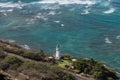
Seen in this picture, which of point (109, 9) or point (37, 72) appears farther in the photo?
point (109, 9)

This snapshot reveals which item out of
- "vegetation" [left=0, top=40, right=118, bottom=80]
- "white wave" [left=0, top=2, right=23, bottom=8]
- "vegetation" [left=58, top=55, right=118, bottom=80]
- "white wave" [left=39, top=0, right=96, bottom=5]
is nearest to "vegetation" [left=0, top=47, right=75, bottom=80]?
"vegetation" [left=0, top=40, right=118, bottom=80]

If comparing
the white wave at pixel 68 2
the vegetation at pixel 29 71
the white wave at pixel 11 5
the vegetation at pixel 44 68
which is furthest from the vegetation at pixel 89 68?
the white wave at pixel 68 2

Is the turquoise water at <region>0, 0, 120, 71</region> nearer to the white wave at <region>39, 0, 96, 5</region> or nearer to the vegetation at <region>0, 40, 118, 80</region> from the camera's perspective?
the white wave at <region>39, 0, 96, 5</region>

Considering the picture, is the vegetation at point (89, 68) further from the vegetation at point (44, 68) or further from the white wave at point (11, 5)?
the white wave at point (11, 5)

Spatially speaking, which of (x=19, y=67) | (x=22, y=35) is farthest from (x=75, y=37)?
(x=19, y=67)

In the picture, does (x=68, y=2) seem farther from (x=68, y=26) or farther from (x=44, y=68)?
(x=44, y=68)

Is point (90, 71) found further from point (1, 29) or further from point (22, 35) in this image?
point (1, 29)

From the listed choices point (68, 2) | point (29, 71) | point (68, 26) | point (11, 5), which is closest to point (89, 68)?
point (29, 71)

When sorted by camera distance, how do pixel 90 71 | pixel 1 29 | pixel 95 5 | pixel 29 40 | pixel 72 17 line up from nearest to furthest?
pixel 90 71 → pixel 29 40 → pixel 1 29 → pixel 72 17 → pixel 95 5
